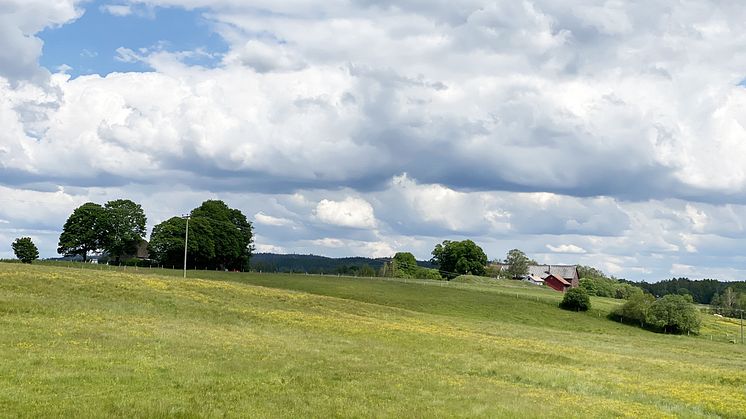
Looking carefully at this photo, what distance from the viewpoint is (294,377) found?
29.9 meters

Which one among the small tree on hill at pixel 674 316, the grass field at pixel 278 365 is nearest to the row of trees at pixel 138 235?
the grass field at pixel 278 365

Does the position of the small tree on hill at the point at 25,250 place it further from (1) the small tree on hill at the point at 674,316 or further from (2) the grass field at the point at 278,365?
(1) the small tree on hill at the point at 674,316

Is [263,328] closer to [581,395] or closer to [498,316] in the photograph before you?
[581,395]

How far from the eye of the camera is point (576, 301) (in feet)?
389

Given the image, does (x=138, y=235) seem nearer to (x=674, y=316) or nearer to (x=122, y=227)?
(x=122, y=227)

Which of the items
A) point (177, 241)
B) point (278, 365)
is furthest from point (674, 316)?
point (177, 241)

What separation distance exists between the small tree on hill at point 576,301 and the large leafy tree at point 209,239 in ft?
253

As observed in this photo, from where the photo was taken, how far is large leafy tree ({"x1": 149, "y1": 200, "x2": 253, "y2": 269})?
14738cm

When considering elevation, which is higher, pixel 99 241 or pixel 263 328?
pixel 99 241

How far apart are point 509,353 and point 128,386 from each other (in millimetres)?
30834

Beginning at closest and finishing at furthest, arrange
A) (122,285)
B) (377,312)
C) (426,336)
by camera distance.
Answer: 1. (426,336)
2. (122,285)
3. (377,312)

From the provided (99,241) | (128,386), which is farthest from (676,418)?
(99,241)

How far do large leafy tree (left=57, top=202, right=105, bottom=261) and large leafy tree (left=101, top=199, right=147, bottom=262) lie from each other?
1020 mm

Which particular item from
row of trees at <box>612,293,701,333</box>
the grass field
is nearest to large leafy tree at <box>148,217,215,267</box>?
the grass field
